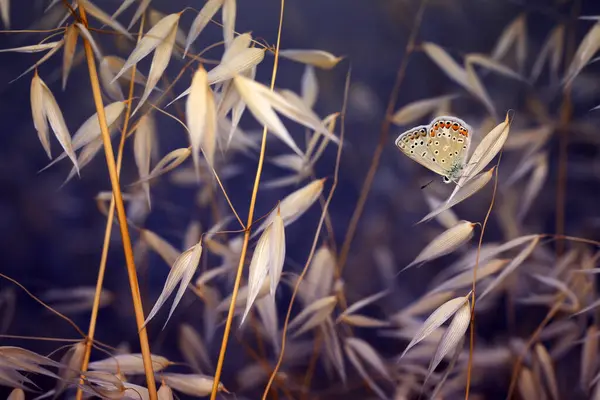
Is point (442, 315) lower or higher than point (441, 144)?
lower

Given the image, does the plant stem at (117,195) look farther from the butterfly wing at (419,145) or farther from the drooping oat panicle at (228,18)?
the butterfly wing at (419,145)

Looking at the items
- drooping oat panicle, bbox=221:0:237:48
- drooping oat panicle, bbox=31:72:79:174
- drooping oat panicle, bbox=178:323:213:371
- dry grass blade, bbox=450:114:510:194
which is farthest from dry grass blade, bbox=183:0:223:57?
drooping oat panicle, bbox=178:323:213:371

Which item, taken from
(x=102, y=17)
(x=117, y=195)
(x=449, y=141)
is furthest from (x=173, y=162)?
(x=449, y=141)

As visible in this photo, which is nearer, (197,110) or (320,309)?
(197,110)

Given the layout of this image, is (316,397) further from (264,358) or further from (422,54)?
(422,54)

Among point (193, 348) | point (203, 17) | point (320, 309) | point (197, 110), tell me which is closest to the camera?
point (197, 110)

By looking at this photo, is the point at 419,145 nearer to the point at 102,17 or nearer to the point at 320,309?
the point at 320,309

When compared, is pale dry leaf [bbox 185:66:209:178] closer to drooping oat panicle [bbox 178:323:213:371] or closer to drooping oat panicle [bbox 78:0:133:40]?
drooping oat panicle [bbox 78:0:133:40]

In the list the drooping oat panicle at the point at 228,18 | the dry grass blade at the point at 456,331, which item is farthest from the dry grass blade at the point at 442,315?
the drooping oat panicle at the point at 228,18

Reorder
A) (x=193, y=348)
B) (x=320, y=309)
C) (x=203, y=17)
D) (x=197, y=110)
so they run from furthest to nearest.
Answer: (x=193, y=348), (x=320, y=309), (x=203, y=17), (x=197, y=110)
